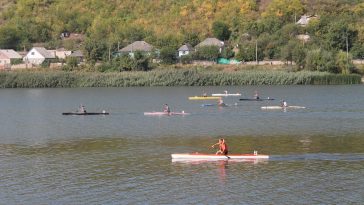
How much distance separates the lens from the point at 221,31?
5856 inches

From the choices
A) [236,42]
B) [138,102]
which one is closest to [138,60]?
[236,42]

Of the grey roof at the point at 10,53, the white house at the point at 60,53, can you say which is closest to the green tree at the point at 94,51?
the white house at the point at 60,53

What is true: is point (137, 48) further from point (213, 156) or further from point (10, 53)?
point (213, 156)

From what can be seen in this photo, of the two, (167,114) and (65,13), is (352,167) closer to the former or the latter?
(167,114)

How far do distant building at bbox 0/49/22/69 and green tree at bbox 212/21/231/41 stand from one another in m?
40.4

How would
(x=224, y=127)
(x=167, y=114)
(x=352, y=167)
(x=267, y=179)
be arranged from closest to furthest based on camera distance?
(x=267, y=179) < (x=352, y=167) < (x=224, y=127) < (x=167, y=114)

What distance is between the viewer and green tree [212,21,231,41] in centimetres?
14900

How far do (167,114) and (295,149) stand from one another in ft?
83.0

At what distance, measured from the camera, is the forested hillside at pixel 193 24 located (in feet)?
420

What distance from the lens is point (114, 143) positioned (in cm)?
4916

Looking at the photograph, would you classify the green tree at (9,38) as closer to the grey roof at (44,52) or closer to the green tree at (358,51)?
the grey roof at (44,52)

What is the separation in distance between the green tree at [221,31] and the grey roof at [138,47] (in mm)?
15338

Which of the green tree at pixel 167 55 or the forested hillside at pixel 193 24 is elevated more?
the forested hillside at pixel 193 24

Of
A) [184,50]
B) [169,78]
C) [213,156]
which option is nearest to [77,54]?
[184,50]
